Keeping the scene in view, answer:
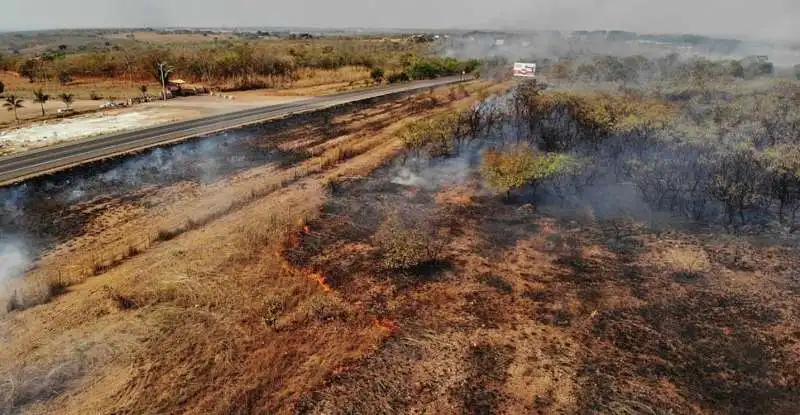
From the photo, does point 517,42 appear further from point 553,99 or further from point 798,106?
point 798,106

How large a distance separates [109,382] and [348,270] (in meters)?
8.10

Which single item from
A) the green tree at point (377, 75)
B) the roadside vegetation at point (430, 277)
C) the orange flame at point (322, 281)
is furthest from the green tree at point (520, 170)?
the green tree at point (377, 75)

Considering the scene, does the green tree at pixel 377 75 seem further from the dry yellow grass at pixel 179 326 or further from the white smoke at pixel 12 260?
the white smoke at pixel 12 260

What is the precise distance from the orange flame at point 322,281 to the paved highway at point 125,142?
19.5m

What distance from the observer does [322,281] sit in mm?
16984

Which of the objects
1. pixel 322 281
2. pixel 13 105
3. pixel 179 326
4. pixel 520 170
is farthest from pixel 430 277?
pixel 13 105

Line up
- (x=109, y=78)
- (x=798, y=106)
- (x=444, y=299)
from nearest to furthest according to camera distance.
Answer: (x=444, y=299) → (x=798, y=106) → (x=109, y=78)

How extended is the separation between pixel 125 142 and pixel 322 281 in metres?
25.4

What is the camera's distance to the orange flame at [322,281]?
16.5 m

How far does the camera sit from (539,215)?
23.2 meters

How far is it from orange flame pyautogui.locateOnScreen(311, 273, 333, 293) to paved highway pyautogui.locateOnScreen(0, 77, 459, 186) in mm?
19494

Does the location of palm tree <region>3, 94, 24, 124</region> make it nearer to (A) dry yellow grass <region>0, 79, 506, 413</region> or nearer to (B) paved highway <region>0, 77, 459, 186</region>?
(B) paved highway <region>0, 77, 459, 186</region>

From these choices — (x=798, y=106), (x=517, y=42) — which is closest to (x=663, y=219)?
(x=798, y=106)

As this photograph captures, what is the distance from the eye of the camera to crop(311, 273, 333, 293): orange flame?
16.5 metres
